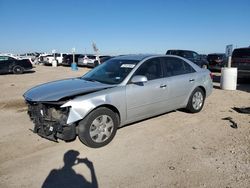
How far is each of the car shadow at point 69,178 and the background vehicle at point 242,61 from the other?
1065 cm

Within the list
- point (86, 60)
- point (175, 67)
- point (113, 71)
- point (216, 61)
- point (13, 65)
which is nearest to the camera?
point (113, 71)

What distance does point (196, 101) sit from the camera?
23.7 ft

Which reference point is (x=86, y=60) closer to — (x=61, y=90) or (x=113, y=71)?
(x=113, y=71)

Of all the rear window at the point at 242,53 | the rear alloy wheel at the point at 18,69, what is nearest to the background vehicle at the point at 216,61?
the rear window at the point at 242,53

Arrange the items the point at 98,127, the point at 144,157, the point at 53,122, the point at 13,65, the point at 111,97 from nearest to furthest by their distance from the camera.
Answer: the point at 144,157
the point at 53,122
the point at 98,127
the point at 111,97
the point at 13,65

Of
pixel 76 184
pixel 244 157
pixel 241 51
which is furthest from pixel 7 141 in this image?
pixel 241 51

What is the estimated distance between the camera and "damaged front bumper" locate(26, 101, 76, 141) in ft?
14.9

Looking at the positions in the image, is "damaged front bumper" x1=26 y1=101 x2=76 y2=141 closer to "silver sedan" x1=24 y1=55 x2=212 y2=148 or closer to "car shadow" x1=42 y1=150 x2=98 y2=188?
"silver sedan" x1=24 y1=55 x2=212 y2=148

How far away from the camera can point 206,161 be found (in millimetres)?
4312

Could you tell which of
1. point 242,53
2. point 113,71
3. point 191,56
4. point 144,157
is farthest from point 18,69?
point 144,157

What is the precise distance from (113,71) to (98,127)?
5.02 feet

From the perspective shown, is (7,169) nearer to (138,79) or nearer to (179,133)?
(138,79)

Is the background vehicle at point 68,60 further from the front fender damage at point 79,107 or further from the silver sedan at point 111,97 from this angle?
the front fender damage at point 79,107

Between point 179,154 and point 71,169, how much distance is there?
5.89 feet
